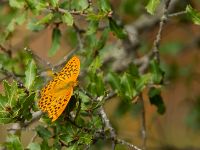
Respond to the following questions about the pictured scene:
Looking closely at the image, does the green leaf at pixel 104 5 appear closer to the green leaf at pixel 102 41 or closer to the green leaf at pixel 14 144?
the green leaf at pixel 102 41

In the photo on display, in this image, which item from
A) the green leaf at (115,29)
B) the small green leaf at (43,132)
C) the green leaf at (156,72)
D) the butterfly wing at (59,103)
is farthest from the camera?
the green leaf at (156,72)

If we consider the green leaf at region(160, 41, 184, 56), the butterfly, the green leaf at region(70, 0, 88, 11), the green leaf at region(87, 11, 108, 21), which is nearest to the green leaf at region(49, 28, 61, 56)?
the green leaf at region(70, 0, 88, 11)

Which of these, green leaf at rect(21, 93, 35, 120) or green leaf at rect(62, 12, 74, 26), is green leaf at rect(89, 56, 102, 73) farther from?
green leaf at rect(21, 93, 35, 120)

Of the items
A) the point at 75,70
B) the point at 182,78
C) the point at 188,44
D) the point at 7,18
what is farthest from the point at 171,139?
the point at 75,70

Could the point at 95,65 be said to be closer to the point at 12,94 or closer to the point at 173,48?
the point at 12,94

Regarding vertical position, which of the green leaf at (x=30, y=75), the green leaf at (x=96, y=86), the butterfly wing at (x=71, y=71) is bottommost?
the green leaf at (x=96, y=86)

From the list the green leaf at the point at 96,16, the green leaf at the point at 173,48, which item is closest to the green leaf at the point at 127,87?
the green leaf at the point at 96,16
